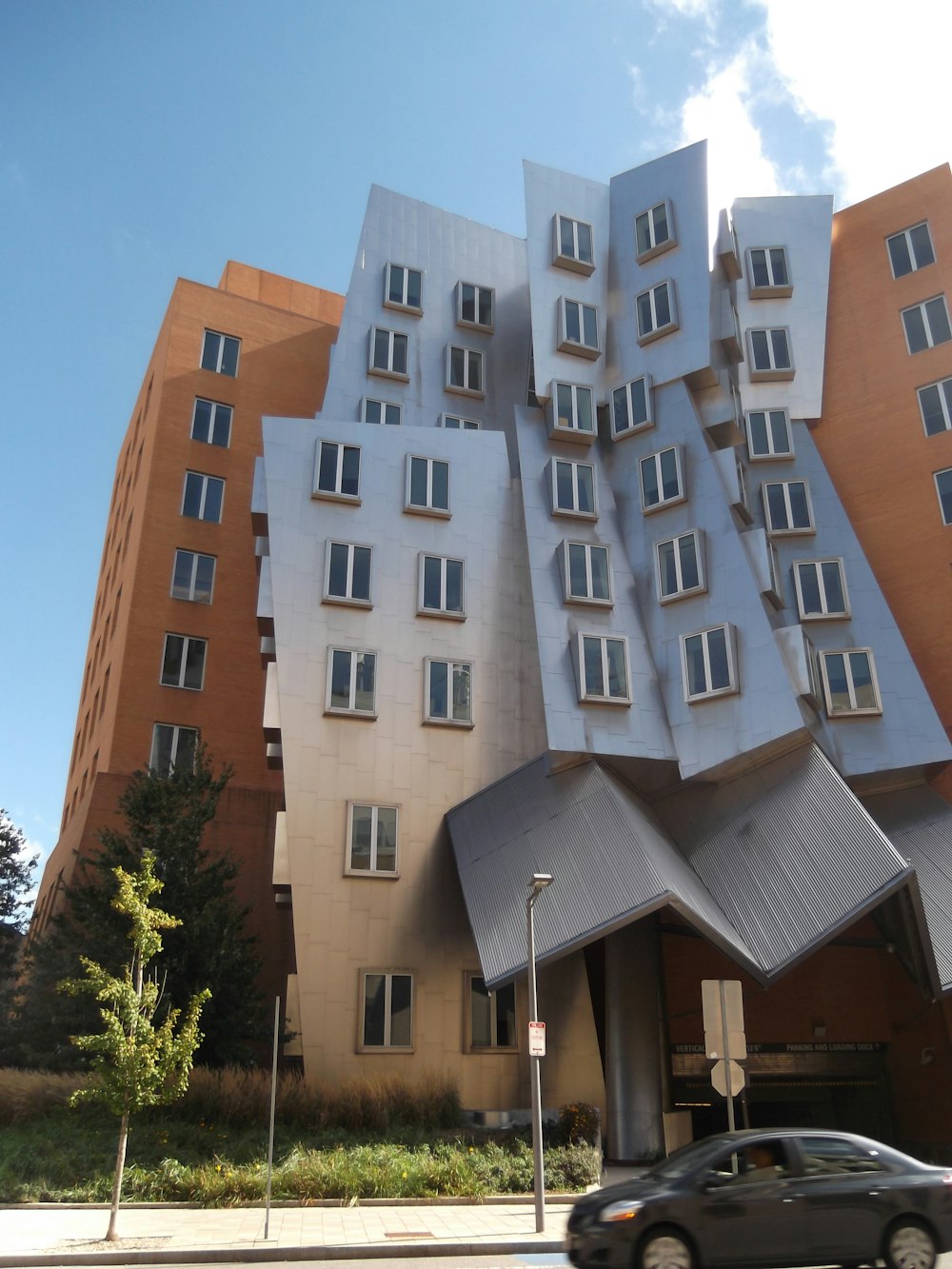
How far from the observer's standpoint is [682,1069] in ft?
97.1

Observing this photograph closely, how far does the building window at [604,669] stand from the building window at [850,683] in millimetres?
5940

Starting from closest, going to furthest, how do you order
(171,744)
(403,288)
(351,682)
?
(351,682) → (171,744) → (403,288)

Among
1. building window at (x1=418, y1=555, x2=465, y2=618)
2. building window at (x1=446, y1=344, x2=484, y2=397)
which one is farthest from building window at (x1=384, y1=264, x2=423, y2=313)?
building window at (x1=418, y1=555, x2=465, y2=618)

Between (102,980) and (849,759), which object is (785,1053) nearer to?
(849,759)

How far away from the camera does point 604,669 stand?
2855 cm

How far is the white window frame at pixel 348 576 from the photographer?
2902cm

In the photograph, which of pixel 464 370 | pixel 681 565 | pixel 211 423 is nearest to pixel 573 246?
pixel 464 370

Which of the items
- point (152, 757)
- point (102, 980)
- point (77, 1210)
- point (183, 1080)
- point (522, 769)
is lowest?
point (77, 1210)

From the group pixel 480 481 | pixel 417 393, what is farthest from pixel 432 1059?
Answer: pixel 417 393

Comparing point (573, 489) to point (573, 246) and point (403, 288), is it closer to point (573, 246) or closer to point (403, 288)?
point (573, 246)

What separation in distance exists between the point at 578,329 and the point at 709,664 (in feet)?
40.1

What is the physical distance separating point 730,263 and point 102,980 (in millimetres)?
29058

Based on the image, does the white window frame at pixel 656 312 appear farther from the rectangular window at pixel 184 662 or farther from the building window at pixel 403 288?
the rectangular window at pixel 184 662

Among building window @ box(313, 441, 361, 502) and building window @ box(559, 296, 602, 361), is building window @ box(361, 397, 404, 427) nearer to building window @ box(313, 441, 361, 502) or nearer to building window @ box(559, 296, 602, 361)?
building window @ box(313, 441, 361, 502)
